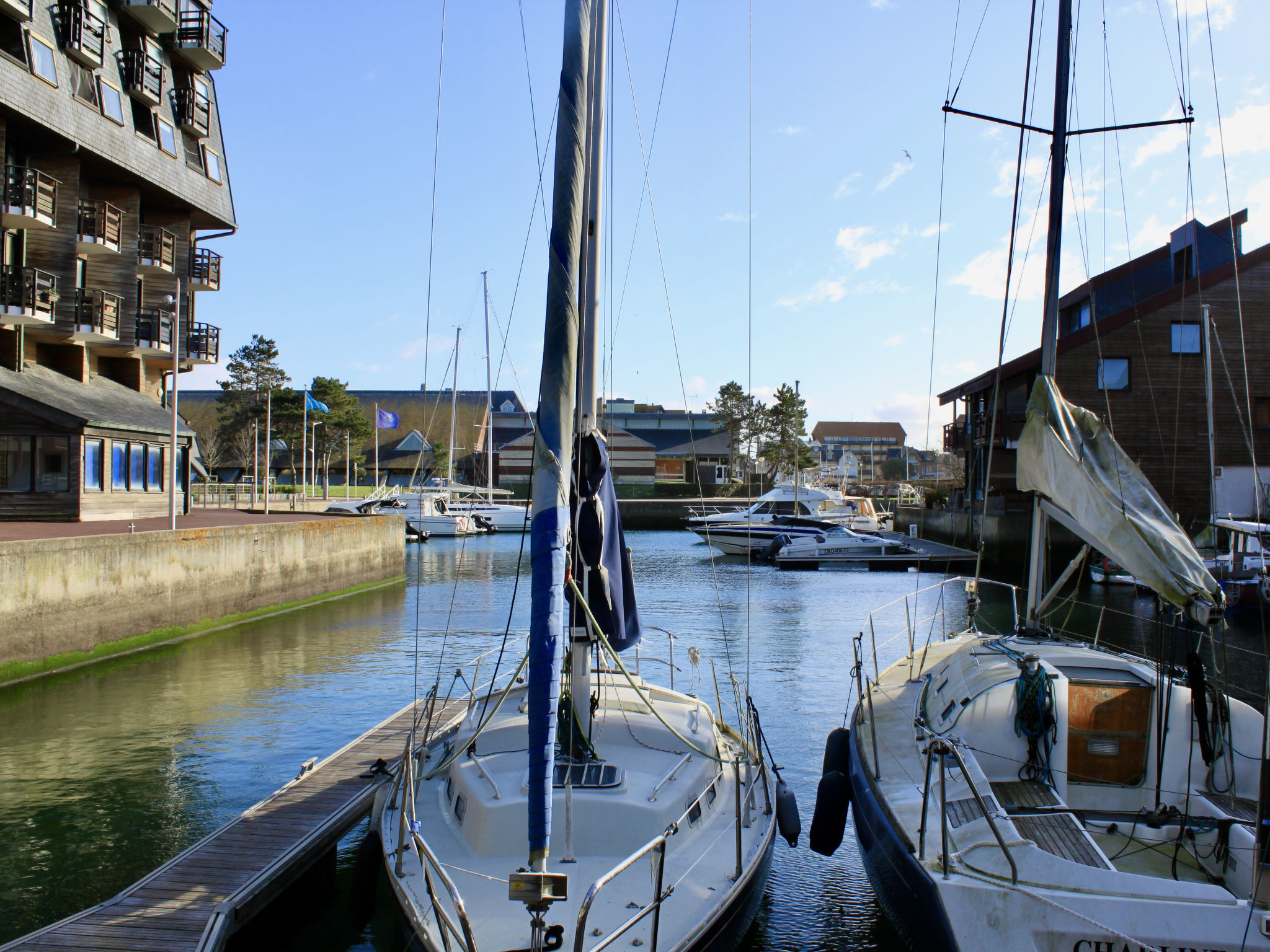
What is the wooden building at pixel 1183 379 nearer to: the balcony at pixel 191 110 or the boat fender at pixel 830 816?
the boat fender at pixel 830 816

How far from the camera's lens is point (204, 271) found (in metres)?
31.0

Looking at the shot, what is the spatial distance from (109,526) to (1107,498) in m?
23.3

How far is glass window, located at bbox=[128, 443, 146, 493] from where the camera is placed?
25766 mm

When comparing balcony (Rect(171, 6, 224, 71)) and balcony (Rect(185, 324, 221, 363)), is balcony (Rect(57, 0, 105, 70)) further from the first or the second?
balcony (Rect(185, 324, 221, 363))

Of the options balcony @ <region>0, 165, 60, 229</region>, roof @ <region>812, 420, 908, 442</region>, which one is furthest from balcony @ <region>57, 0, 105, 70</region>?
roof @ <region>812, 420, 908, 442</region>

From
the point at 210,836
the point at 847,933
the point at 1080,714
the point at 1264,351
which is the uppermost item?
the point at 1264,351

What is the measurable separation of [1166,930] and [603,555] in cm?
440

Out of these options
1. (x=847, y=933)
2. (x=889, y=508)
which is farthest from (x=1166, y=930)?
(x=889, y=508)

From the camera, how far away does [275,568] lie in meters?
25.9

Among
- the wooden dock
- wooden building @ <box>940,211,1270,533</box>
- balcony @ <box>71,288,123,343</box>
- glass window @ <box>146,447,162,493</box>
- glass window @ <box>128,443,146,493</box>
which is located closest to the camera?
the wooden dock

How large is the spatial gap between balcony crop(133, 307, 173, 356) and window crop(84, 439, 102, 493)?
16.1 ft

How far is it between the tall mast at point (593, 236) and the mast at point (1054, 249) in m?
5.78

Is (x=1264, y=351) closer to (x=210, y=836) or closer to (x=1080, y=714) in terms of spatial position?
(x=1080, y=714)

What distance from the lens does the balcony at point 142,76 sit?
27.0 m
